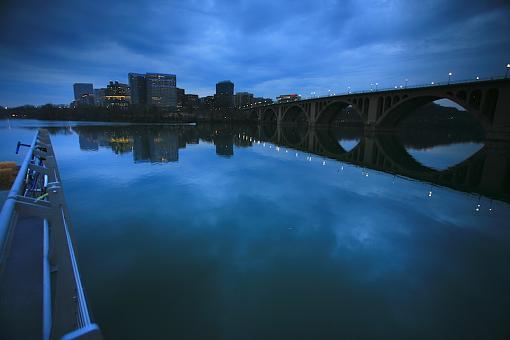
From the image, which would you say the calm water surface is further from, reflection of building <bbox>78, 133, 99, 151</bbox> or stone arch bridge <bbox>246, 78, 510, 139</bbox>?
stone arch bridge <bbox>246, 78, 510, 139</bbox>

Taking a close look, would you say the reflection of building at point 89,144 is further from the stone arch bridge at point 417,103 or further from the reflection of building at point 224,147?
the stone arch bridge at point 417,103

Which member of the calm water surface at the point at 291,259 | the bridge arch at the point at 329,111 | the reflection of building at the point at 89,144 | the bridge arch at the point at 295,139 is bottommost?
the calm water surface at the point at 291,259

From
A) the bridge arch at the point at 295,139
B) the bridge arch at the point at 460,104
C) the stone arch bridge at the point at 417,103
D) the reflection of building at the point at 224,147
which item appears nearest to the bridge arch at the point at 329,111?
the stone arch bridge at the point at 417,103

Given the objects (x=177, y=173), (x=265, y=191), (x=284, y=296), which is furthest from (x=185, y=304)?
(x=177, y=173)

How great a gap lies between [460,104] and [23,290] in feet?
206

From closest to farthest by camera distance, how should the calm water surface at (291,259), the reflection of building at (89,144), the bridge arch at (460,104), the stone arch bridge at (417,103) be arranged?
the calm water surface at (291,259)
the reflection of building at (89,144)
the stone arch bridge at (417,103)
the bridge arch at (460,104)

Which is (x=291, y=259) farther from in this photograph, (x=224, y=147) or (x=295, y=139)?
(x=295, y=139)

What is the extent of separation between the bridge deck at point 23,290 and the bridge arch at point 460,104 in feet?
198

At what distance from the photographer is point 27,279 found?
4.04 metres

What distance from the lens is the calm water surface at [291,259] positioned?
523 centimetres

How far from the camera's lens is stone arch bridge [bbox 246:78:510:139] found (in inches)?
1686

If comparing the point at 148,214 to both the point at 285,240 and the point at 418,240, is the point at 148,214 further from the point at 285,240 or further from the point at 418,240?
the point at 418,240

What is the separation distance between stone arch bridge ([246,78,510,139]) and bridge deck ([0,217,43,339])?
192ft

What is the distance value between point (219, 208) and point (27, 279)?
25.9 ft
